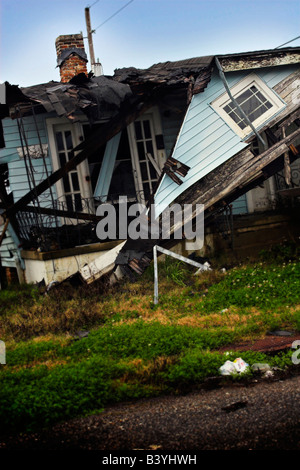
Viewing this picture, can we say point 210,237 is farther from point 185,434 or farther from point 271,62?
point 185,434

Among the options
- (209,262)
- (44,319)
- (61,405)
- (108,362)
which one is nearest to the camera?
Result: (61,405)

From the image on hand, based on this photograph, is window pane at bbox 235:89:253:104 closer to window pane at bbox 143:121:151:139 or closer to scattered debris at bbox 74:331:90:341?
window pane at bbox 143:121:151:139

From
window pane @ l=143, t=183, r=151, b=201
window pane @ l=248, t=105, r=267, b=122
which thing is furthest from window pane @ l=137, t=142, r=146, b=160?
window pane @ l=248, t=105, r=267, b=122

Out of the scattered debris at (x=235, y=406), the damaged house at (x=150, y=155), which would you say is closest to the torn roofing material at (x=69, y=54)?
→ the damaged house at (x=150, y=155)

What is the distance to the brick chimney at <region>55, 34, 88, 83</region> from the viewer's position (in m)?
13.6

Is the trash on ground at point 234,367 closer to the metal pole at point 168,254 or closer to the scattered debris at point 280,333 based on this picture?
the scattered debris at point 280,333

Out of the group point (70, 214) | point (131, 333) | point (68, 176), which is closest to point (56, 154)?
point (68, 176)

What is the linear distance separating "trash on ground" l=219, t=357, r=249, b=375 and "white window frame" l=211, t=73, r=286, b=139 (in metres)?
5.80

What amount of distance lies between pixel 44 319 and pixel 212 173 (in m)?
4.42

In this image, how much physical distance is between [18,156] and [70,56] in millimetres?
3477

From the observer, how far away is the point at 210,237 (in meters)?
11.6

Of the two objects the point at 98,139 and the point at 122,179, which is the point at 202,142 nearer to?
the point at 98,139

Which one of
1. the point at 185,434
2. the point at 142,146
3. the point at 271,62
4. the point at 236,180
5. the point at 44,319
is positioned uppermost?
the point at 271,62

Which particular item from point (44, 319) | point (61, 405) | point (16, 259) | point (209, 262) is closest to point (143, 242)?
point (209, 262)
